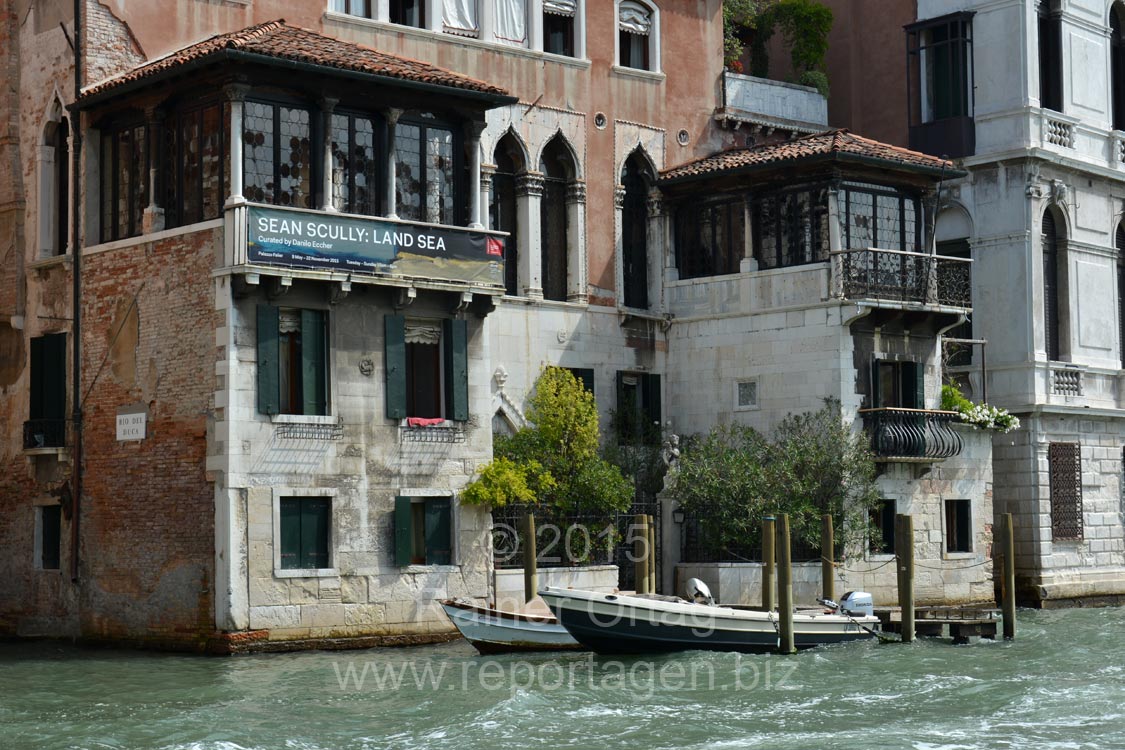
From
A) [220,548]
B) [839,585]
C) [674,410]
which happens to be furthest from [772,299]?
[220,548]

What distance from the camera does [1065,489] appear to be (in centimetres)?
3556

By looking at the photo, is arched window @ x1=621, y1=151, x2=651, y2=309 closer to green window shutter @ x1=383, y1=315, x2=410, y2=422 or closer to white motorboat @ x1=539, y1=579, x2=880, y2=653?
green window shutter @ x1=383, y1=315, x2=410, y2=422

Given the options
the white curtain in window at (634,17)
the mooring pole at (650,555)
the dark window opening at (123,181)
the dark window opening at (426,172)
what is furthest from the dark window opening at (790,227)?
the dark window opening at (123,181)

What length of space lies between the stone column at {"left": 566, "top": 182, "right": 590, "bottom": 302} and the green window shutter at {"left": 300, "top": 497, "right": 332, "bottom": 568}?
25.1ft

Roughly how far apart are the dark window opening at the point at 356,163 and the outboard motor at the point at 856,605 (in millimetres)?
8611

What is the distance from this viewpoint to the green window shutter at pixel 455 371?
28.0 metres

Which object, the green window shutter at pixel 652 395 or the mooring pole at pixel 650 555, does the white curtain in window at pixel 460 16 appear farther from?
the mooring pole at pixel 650 555

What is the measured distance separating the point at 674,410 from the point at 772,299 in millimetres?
2814

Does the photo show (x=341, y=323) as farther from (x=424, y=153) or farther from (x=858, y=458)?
(x=858, y=458)

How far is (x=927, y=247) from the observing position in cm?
3319

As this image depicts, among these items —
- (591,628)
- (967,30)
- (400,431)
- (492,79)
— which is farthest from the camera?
(967,30)

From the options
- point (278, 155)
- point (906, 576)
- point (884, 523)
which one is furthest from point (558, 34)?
point (906, 576)

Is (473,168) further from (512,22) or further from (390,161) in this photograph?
(512,22)

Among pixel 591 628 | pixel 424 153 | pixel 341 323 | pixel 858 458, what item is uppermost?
pixel 424 153
